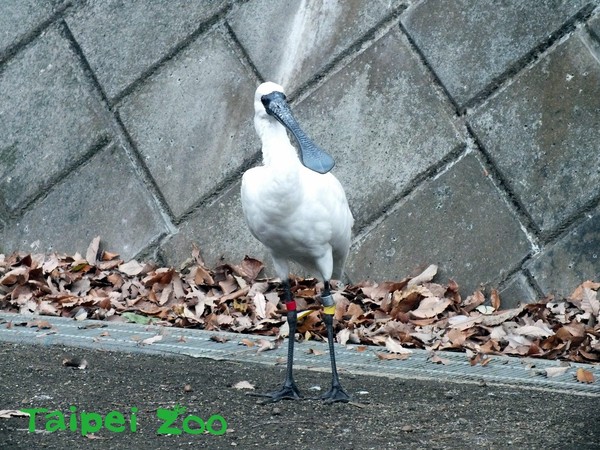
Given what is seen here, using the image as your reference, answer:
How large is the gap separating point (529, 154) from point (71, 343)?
2.44 meters

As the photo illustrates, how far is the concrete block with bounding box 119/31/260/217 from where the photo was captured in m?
5.72

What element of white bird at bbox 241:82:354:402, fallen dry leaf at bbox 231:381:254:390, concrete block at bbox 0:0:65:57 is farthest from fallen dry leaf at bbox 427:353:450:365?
concrete block at bbox 0:0:65:57

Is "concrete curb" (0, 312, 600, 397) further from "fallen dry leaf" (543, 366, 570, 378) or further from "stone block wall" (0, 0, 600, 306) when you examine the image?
"stone block wall" (0, 0, 600, 306)

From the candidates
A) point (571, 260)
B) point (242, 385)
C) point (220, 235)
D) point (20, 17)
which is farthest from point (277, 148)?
point (20, 17)

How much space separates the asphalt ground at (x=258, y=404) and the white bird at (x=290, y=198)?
0.21 meters

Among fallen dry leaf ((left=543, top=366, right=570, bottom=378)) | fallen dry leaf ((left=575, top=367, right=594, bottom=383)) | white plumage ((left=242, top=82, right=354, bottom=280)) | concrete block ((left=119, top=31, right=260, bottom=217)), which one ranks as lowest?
fallen dry leaf ((left=575, top=367, right=594, bottom=383))

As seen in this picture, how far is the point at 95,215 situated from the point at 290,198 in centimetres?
233

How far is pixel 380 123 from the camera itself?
5.49 meters

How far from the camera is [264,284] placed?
553 centimetres

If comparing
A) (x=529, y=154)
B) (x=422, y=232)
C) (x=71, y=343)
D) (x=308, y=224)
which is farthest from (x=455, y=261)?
(x=71, y=343)

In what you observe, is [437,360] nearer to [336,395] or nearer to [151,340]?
[336,395]

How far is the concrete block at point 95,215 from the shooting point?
5875mm

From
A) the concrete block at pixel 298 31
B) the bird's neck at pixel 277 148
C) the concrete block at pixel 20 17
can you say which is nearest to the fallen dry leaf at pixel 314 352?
the bird's neck at pixel 277 148

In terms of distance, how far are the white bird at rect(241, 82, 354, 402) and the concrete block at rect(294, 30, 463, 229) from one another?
1.25m
